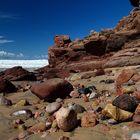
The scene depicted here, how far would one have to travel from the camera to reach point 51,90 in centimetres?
970

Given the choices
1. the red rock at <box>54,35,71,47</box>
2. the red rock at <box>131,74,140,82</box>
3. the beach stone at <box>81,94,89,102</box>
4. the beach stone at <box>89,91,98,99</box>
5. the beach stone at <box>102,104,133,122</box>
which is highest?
the red rock at <box>54,35,71,47</box>

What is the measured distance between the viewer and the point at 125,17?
19797 mm

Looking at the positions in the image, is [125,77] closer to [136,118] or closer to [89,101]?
[89,101]

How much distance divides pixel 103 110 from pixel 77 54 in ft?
42.6

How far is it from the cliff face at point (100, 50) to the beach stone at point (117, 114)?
8.97m

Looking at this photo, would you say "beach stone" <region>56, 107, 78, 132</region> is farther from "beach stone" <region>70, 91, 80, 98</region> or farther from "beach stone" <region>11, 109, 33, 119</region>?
"beach stone" <region>70, 91, 80, 98</region>

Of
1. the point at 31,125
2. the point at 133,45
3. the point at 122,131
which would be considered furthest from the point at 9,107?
the point at 133,45

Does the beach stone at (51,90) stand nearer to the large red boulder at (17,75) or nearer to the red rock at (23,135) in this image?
the red rock at (23,135)

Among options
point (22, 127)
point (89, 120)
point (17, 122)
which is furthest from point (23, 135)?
point (89, 120)

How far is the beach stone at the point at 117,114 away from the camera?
6.57m

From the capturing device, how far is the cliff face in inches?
654

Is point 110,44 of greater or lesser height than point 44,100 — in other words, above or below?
above

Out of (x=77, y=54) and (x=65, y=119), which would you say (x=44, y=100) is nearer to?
(x=65, y=119)

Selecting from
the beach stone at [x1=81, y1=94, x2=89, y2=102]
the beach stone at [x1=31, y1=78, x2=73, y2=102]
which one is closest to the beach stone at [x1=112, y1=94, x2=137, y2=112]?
the beach stone at [x1=81, y1=94, x2=89, y2=102]
